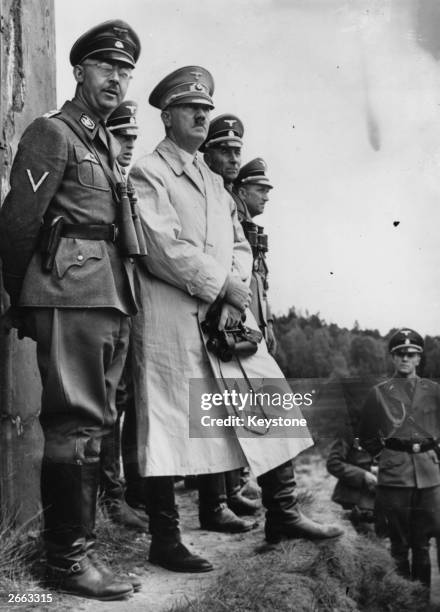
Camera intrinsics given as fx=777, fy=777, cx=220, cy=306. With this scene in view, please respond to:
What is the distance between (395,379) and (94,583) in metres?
2.57

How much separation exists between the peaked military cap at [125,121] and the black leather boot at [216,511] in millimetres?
1928

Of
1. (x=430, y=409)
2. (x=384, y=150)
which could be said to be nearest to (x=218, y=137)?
(x=384, y=150)

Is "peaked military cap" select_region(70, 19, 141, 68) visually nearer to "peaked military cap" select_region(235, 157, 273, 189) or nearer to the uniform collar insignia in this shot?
the uniform collar insignia

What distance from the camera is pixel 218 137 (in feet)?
14.5

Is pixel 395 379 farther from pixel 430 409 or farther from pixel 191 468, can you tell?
pixel 191 468

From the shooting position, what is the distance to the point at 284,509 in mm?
3520

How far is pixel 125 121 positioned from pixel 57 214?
157cm

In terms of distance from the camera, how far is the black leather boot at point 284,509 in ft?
11.5

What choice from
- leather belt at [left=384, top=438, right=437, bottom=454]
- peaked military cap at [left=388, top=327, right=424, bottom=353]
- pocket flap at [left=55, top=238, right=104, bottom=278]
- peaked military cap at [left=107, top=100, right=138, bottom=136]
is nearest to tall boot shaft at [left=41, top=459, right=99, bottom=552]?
pocket flap at [left=55, top=238, right=104, bottom=278]

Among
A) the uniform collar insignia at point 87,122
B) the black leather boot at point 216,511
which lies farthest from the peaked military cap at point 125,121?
the black leather boot at point 216,511

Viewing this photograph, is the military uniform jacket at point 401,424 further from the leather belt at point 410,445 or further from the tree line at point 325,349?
the tree line at point 325,349

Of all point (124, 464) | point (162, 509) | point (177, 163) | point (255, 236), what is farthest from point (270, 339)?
point (162, 509)

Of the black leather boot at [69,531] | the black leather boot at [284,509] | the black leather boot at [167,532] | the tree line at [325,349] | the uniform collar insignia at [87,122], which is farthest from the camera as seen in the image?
the tree line at [325,349]

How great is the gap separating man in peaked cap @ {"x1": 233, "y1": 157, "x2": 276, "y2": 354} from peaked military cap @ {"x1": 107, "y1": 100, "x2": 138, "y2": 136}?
0.74 metres
